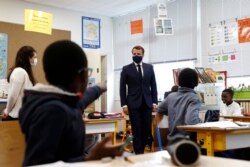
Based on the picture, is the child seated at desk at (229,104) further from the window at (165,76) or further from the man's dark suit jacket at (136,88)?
the window at (165,76)

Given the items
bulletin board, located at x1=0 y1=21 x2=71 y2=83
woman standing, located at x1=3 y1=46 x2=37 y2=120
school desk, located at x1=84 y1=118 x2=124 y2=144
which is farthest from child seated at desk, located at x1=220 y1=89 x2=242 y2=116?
bulletin board, located at x1=0 y1=21 x2=71 y2=83

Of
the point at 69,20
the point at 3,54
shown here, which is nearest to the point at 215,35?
the point at 69,20

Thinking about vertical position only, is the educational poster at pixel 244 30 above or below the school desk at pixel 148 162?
above

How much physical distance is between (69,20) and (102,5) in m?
0.85

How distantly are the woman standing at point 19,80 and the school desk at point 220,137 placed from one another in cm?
155

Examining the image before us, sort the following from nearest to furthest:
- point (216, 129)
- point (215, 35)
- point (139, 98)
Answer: point (216, 129) → point (139, 98) → point (215, 35)

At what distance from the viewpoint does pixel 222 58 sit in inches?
234

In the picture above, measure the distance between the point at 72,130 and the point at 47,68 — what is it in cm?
24

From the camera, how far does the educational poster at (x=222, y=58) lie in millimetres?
5789

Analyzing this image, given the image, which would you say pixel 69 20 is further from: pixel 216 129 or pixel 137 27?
pixel 216 129

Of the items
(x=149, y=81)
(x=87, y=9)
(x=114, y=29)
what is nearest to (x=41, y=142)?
(x=149, y=81)

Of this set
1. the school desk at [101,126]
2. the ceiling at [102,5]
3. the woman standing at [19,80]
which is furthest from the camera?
the ceiling at [102,5]

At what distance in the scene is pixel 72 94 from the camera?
1.23 m

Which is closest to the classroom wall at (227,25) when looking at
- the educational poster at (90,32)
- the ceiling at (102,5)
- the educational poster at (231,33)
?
the educational poster at (231,33)
